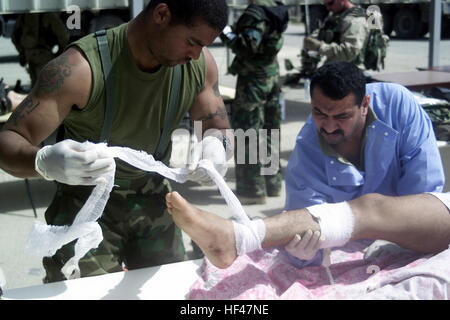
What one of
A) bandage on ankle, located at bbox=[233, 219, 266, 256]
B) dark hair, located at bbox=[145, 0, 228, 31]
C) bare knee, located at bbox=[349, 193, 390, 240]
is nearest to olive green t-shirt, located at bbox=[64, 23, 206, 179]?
dark hair, located at bbox=[145, 0, 228, 31]

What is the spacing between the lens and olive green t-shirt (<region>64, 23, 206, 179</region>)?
6.15ft

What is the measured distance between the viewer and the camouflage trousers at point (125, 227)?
2.04 meters

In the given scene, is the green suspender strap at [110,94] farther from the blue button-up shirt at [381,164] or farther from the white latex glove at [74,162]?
the blue button-up shirt at [381,164]

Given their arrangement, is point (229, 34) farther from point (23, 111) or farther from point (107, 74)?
Answer: point (23, 111)

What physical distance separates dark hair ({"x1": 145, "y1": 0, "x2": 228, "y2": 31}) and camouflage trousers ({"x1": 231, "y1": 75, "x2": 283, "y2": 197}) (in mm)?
2423

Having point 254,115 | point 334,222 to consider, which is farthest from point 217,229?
point 254,115

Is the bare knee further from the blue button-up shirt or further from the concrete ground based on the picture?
the concrete ground

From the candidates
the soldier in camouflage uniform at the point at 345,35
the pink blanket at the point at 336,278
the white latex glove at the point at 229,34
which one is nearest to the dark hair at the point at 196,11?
the pink blanket at the point at 336,278

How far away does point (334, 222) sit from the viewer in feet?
6.47

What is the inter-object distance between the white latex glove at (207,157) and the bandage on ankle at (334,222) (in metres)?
0.35

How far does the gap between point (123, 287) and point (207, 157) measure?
0.53 m

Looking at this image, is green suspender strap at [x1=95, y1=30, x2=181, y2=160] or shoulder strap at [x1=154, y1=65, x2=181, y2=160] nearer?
green suspender strap at [x1=95, y1=30, x2=181, y2=160]

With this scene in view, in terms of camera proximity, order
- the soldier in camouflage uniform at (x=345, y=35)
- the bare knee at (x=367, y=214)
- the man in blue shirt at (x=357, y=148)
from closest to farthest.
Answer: the bare knee at (x=367, y=214) < the man in blue shirt at (x=357, y=148) < the soldier in camouflage uniform at (x=345, y=35)

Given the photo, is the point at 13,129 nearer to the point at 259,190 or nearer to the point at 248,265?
the point at 248,265
